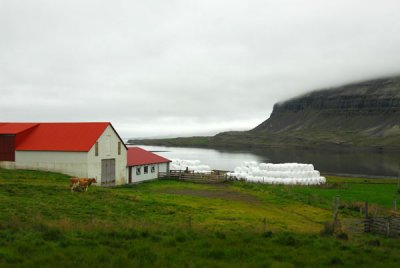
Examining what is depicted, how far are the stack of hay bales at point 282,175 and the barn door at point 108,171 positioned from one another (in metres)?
22.9

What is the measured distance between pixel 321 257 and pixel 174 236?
541cm

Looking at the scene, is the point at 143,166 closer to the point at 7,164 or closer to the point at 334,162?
the point at 7,164

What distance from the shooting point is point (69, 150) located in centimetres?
4391

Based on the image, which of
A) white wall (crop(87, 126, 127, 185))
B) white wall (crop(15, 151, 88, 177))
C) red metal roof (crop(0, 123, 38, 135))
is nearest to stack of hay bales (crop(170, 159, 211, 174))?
white wall (crop(87, 126, 127, 185))

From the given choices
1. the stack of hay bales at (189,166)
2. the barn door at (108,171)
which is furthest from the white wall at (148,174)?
the stack of hay bales at (189,166)

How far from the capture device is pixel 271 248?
14359 mm

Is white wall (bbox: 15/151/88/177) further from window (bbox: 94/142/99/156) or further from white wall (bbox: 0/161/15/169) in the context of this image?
window (bbox: 94/142/99/156)

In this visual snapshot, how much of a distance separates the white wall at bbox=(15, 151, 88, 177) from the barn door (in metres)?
2.94

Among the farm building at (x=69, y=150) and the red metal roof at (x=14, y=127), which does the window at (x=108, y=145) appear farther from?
the red metal roof at (x=14, y=127)

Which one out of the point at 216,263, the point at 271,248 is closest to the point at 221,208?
the point at 271,248

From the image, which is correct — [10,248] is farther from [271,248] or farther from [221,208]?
[221,208]

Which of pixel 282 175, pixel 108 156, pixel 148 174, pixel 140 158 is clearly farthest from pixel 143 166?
pixel 282 175

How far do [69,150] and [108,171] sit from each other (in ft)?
18.0

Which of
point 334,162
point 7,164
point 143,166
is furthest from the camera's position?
point 334,162
